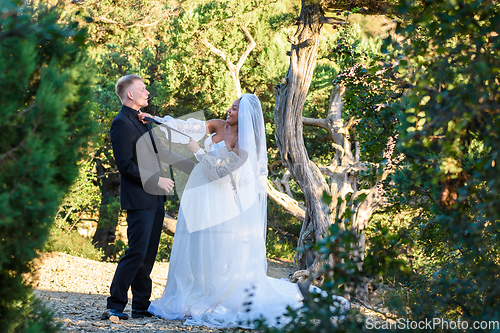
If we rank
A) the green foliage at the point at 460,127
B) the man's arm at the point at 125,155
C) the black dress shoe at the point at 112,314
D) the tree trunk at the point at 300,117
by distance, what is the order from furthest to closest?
the tree trunk at the point at 300,117, the man's arm at the point at 125,155, the black dress shoe at the point at 112,314, the green foliage at the point at 460,127

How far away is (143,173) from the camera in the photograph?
140 inches

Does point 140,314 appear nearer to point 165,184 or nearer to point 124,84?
point 165,184

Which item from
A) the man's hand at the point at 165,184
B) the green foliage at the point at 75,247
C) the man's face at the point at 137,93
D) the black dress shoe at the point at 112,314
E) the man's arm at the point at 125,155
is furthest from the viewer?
the green foliage at the point at 75,247

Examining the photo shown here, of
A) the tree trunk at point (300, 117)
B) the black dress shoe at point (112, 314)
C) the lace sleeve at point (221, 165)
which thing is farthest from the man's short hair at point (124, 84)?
the tree trunk at point (300, 117)

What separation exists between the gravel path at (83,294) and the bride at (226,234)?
338 millimetres

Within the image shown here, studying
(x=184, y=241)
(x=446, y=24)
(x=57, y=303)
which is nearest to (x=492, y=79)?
(x=446, y=24)

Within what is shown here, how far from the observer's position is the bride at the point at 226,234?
3.65m

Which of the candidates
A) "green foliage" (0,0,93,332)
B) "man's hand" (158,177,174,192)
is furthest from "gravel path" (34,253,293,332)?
"man's hand" (158,177,174,192)

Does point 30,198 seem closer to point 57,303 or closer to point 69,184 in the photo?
point 69,184

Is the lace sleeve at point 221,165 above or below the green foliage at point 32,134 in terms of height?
above

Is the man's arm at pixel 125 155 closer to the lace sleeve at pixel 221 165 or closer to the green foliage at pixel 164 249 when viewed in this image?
the lace sleeve at pixel 221 165

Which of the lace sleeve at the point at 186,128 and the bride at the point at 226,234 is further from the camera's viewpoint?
the lace sleeve at the point at 186,128

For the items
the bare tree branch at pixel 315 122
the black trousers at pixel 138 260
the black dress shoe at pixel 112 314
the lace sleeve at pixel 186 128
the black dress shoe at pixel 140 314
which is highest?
the bare tree branch at pixel 315 122

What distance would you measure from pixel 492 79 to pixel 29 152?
1.80 metres
